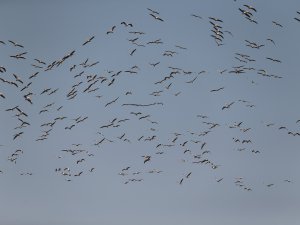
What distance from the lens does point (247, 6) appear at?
196 ft

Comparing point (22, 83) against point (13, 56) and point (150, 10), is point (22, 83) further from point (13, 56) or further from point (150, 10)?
point (150, 10)

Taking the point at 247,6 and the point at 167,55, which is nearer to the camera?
the point at 247,6

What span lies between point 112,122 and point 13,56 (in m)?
12.9

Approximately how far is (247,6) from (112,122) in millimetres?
19378

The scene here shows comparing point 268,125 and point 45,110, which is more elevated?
point 45,110

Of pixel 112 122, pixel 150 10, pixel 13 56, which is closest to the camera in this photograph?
pixel 150 10

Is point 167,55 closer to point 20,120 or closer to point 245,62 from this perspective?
point 245,62

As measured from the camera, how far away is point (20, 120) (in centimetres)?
6694

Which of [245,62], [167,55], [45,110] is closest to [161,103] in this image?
[167,55]

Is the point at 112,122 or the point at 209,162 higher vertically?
the point at 112,122

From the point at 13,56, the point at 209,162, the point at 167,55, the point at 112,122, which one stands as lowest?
the point at 209,162

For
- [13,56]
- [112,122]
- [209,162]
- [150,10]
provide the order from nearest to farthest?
1. [150,10]
2. [13,56]
3. [112,122]
4. [209,162]

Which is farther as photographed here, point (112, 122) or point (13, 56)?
point (112, 122)

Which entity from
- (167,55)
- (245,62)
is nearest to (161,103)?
(167,55)
